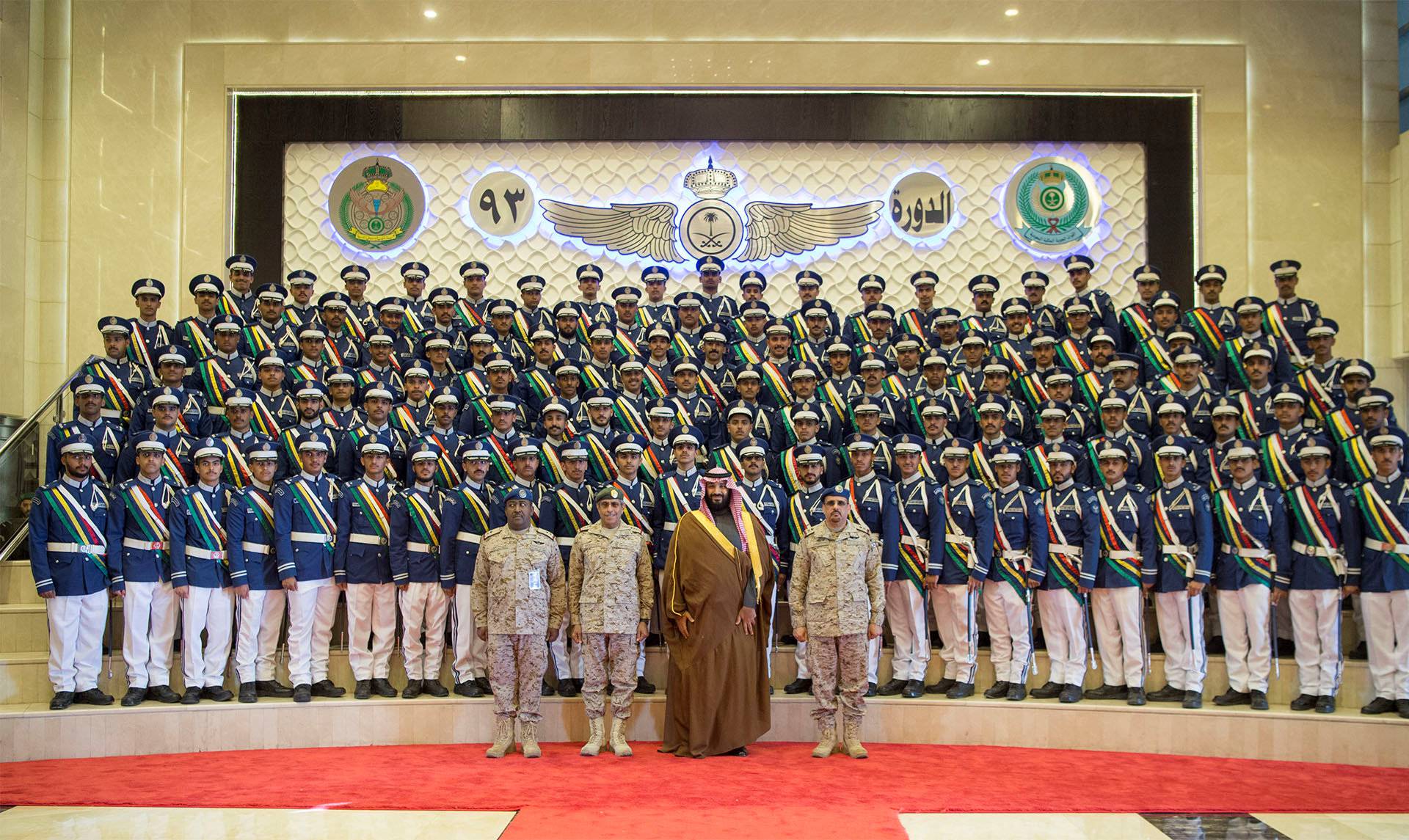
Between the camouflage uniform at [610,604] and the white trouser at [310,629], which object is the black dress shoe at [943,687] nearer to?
the camouflage uniform at [610,604]

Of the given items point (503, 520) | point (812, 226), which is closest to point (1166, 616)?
point (503, 520)

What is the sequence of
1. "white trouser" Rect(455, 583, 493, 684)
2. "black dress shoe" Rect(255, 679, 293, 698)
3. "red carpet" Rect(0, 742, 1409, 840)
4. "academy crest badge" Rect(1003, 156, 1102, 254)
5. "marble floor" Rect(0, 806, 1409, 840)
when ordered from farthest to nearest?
"academy crest badge" Rect(1003, 156, 1102, 254)
"white trouser" Rect(455, 583, 493, 684)
"black dress shoe" Rect(255, 679, 293, 698)
"red carpet" Rect(0, 742, 1409, 840)
"marble floor" Rect(0, 806, 1409, 840)

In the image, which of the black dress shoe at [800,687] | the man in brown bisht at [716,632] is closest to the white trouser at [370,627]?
the man in brown bisht at [716,632]

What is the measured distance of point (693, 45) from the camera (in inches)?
552

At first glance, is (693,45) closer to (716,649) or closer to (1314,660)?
(716,649)

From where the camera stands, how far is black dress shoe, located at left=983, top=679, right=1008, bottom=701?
8.95 metres

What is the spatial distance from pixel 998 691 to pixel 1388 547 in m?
2.77

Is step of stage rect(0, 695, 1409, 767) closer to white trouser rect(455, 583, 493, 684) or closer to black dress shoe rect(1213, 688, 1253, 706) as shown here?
black dress shoe rect(1213, 688, 1253, 706)

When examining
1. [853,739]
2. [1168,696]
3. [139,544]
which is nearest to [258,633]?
[139,544]

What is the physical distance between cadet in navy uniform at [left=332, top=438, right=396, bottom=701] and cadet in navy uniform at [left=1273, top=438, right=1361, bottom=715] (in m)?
6.16

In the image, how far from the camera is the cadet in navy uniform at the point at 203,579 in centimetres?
866

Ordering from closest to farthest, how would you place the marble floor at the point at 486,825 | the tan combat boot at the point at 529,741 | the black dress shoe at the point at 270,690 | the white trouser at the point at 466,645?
the marble floor at the point at 486,825, the tan combat boot at the point at 529,741, the black dress shoe at the point at 270,690, the white trouser at the point at 466,645

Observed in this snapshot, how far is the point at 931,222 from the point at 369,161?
6229 millimetres

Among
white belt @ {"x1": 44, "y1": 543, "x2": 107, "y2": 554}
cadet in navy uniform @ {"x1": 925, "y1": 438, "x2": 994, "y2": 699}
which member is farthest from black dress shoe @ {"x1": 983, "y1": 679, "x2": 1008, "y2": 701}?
white belt @ {"x1": 44, "y1": 543, "x2": 107, "y2": 554}
